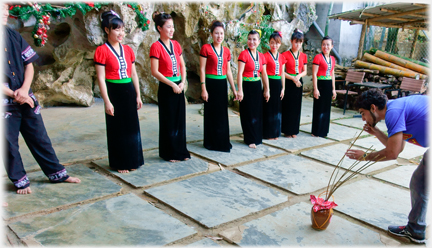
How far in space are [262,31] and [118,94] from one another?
229 inches

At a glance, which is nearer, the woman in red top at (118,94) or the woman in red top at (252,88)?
the woman in red top at (118,94)

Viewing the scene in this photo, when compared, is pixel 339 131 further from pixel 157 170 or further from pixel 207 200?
pixel 207 200

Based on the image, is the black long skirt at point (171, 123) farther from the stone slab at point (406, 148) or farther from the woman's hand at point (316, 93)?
the stone slab at point (406, 148)

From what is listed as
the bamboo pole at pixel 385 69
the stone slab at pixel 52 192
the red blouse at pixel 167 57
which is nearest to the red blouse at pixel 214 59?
the red blouse at pixel 167 57

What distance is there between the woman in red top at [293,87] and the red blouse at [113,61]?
267 cm

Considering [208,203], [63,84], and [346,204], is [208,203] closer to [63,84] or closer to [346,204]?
[346,204]

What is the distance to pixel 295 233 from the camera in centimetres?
272

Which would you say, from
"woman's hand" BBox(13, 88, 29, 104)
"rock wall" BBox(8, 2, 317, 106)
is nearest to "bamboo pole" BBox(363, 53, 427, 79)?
"rock wall" BBox(8, 2, 317, 106)

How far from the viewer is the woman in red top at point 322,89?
5555 millimetres

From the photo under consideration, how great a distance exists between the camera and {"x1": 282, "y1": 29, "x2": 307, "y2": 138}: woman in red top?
213 inches

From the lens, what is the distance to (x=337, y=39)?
37.3ft

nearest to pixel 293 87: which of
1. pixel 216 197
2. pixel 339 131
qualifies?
pixel 339 131

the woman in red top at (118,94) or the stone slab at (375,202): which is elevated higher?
the woman in red top at (118,94)

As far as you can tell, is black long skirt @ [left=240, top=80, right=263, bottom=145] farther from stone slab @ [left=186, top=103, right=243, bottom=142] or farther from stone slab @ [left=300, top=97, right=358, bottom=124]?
stone slab @ [left=300, top=97, right=358, bottom=124]
